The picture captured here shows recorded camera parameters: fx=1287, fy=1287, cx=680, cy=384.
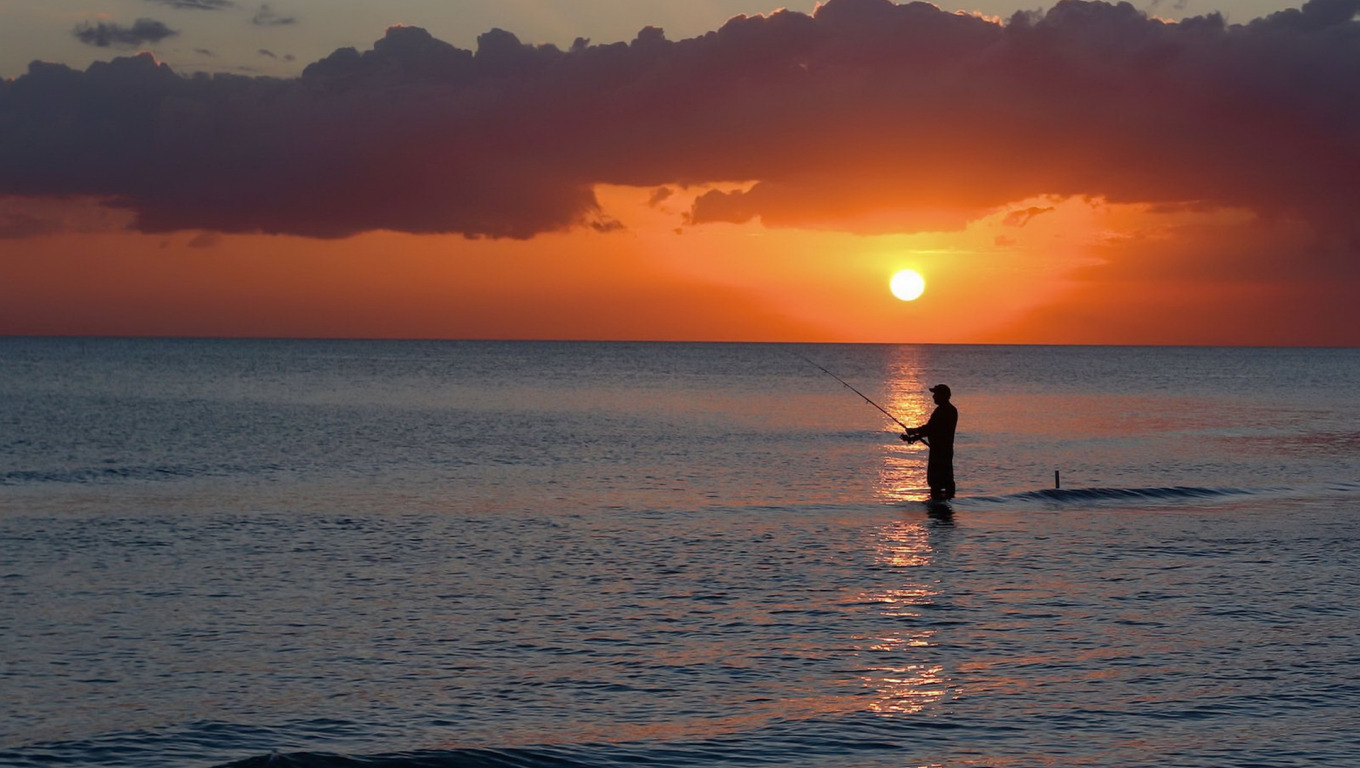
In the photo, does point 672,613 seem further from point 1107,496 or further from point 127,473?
point 127,473

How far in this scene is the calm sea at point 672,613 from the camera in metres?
10.6

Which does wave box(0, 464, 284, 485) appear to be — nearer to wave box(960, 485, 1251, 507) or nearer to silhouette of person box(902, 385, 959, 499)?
silhouette of person box(902, 385, 959, 499)

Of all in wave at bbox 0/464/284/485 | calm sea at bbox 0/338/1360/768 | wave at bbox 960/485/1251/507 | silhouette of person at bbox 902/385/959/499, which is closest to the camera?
calm sea at bbox 0/338/1360/768

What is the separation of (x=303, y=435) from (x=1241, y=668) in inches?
1538

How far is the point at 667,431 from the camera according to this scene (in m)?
49.3

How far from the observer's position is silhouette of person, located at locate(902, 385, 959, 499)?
25.1 metres

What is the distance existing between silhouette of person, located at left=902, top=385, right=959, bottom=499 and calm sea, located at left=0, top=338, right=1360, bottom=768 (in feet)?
2.88

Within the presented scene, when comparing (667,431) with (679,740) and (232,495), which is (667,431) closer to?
(232,495)

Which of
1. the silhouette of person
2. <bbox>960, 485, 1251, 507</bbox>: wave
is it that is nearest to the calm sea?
<bbox>960, 485, 1251, 507</bbox>: wave

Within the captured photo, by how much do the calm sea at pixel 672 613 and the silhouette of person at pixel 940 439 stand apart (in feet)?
2.88

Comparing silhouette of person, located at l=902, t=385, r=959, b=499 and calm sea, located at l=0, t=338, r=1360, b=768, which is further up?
silhouette of person, located at l=902, t=385, r=959, b=499

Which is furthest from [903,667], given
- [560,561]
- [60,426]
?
[60,426]

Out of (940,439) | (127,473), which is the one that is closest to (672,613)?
(940,439)

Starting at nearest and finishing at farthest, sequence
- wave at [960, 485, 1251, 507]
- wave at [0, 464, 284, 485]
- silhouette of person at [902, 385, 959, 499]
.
A: 1. silhouette of person at [902, 385, 959, 499]
2. wave at [960, 485, 1251, 507]
3. wave at [0, 464, 284, 485]
